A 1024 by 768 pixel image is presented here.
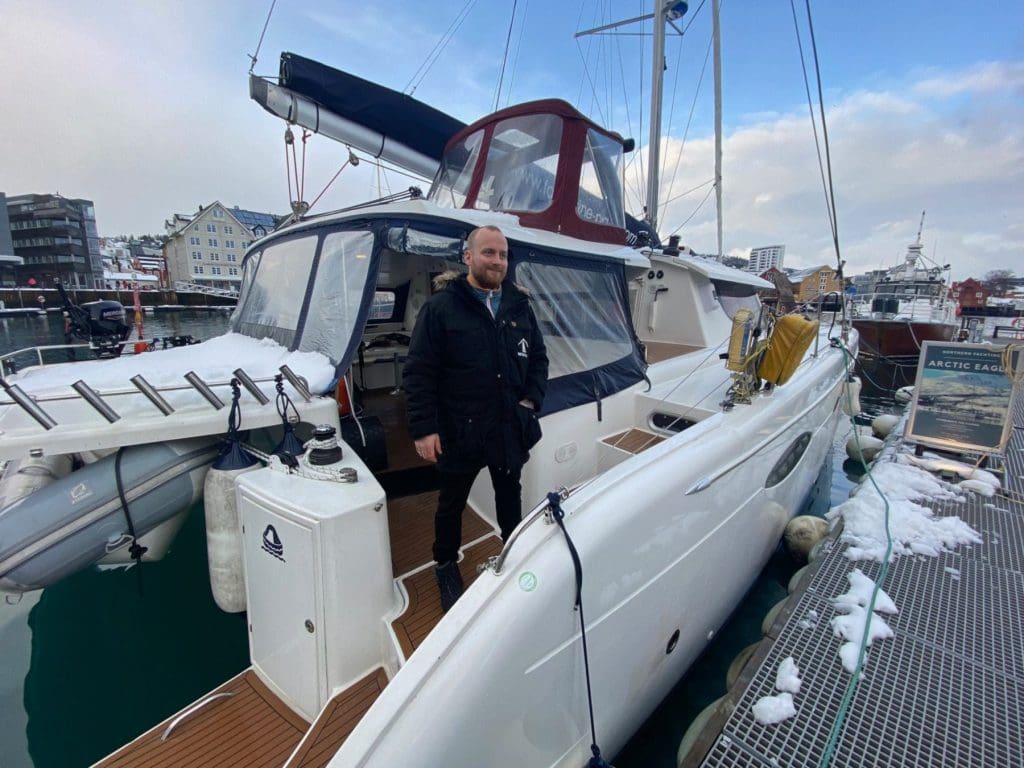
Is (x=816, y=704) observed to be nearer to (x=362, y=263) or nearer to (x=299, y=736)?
(x=299, y=736)

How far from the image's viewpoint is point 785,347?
8.91 ft

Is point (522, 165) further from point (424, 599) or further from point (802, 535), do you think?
point (802, 535)

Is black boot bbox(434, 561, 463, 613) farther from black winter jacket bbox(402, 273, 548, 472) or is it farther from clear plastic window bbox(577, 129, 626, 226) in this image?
clear plastic window bbox(577, 129, 626, 226)

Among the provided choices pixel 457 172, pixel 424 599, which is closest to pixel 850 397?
pixel 457 172

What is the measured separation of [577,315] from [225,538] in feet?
7.65

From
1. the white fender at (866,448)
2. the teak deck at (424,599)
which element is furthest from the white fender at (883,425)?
the teak deck at (424,599)

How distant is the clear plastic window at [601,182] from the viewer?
3578 mm

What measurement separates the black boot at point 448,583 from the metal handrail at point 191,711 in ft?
3.09

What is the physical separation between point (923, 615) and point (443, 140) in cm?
565

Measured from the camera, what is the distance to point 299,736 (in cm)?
170

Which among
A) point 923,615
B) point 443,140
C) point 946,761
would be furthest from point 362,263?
point 923,615

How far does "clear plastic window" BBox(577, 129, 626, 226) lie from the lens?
3.58 meters

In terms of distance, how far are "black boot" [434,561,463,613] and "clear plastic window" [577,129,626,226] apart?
272cm

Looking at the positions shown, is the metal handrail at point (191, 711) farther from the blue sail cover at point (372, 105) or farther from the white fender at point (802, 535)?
the blue sail cover at point (372, 105)
